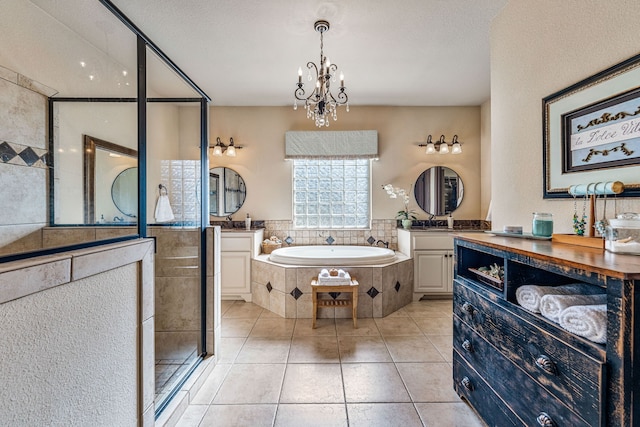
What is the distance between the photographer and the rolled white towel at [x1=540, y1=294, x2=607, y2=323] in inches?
41.8

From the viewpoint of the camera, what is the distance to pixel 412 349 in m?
2.43

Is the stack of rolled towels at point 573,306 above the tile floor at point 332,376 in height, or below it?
above

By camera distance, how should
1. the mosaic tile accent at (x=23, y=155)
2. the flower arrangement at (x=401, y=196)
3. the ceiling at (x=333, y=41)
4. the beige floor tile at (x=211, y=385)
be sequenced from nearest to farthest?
the mosaic tile accent at (x=23, y=155) < the beige floor tile at (x=211, y=385) < the ceiling at (x=333, y=41) < the flower arrangement at (x=401, y=196)

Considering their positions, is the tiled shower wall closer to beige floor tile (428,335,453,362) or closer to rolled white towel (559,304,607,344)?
rolled white towel (559,304,607,344)

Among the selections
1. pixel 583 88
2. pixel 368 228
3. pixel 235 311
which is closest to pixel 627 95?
pixel 583 88

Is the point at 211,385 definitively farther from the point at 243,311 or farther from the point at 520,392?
the point at 520,392

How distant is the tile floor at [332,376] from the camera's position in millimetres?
1659

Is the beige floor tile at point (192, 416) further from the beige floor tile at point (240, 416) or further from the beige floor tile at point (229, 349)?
the beige floor tile at point (229, 349)

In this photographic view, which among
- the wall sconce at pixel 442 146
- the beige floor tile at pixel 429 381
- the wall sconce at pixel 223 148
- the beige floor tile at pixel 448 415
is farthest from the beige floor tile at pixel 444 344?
the wall sconce at pixel 223 148

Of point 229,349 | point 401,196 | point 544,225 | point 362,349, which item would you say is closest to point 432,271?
point 401,196

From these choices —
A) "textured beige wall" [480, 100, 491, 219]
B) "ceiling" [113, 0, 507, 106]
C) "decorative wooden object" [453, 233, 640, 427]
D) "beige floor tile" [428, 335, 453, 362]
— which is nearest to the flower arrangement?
"textured beige wall" [480, 100, 491, 219]

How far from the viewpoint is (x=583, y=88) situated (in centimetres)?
144

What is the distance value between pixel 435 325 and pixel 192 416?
2.28 meters

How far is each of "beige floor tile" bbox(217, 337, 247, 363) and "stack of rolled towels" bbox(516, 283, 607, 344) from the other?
206 cm
